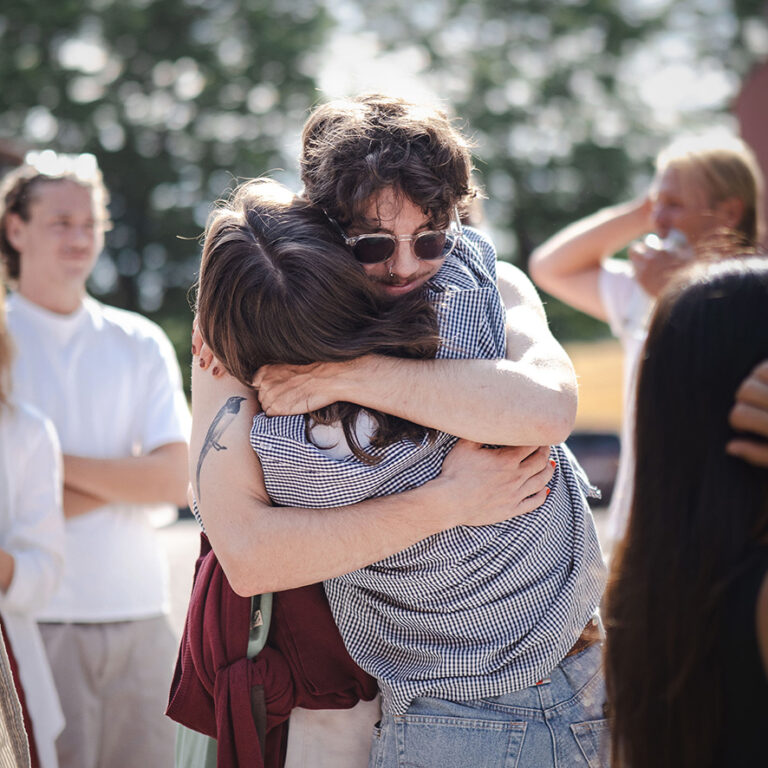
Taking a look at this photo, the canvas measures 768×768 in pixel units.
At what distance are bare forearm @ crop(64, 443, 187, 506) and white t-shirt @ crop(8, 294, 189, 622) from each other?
10 centimetres

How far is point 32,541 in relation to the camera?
278 cm

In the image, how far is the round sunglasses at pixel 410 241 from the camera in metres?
1.77

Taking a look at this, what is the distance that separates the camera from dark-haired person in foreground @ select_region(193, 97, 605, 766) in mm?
1693

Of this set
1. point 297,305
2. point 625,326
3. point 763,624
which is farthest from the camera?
point 625,326

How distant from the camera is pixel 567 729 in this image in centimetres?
173

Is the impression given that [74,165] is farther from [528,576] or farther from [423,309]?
[528,576]

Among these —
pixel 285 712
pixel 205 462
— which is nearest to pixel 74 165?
pixel 205 462

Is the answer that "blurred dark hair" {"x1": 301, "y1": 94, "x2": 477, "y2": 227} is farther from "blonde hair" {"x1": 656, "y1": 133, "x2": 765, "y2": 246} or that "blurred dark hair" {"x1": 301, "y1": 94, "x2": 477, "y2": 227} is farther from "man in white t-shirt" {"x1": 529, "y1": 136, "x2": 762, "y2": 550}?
"blonde hair" {"x1": 656, "y1": 133, "x2": 765, "y2": 246}

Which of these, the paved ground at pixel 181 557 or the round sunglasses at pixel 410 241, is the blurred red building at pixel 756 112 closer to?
the paved ground at pixel 181 557

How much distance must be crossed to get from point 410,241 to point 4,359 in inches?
65.8

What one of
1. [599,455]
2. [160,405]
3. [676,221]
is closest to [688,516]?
[160,405]

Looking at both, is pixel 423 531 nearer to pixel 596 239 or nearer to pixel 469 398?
pixel 469 398

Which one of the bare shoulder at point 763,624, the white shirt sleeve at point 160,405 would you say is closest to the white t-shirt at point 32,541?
the white shirt sleeve at point 160,405

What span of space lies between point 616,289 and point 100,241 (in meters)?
2.17
